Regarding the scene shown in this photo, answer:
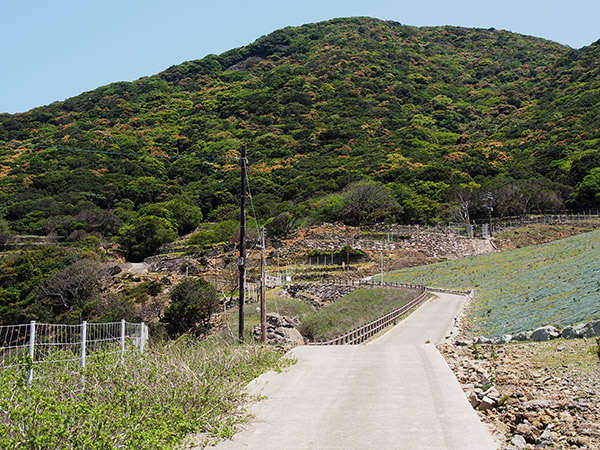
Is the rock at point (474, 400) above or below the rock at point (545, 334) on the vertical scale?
below

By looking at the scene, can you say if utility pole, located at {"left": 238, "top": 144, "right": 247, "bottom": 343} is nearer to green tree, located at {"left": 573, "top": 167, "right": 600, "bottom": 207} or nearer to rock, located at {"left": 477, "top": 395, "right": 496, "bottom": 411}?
rock, located at {"left": 477, "top": 395, "right": 496, "bottom": 411}

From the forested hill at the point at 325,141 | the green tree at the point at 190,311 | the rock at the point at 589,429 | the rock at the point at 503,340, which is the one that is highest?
the forested hill at the point at 325,141

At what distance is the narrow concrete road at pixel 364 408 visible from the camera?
690 cm

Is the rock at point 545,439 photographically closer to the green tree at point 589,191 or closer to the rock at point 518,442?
the rock at point 518,442

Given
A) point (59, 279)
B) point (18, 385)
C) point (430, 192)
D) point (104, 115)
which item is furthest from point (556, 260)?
point (104, 115)

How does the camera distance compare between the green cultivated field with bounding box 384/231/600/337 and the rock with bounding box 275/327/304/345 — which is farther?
the rock with bounding box 275/327/304/345

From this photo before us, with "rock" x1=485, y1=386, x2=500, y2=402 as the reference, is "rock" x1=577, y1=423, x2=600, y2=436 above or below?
above

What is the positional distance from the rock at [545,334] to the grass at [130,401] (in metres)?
6.62

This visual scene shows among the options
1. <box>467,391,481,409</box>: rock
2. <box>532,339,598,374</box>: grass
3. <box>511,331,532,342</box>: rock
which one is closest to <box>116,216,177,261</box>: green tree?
<box>511,331,532,342</box>: rock

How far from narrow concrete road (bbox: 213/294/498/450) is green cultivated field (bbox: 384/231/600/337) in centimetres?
567

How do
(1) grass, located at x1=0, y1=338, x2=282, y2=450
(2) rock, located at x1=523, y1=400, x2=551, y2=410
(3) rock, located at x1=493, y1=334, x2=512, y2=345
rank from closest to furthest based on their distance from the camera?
(1) grass, located at x1=0, y1=338, x2=282, y2=450
(2) rock, located at x1=523, y1=400, x2=551, y2=410
(3) rock, located at x1=493, y1=334, x2=512, y2=345

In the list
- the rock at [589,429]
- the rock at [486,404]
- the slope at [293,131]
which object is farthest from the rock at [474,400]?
the slope at [293,131]

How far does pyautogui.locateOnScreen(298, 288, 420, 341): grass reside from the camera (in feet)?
77.5

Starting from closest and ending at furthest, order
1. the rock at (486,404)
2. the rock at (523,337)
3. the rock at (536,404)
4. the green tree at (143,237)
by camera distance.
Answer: the rock at (536,404) → the rock at (486,404) → the rock at (523,337) → the green tree at (143,237)
